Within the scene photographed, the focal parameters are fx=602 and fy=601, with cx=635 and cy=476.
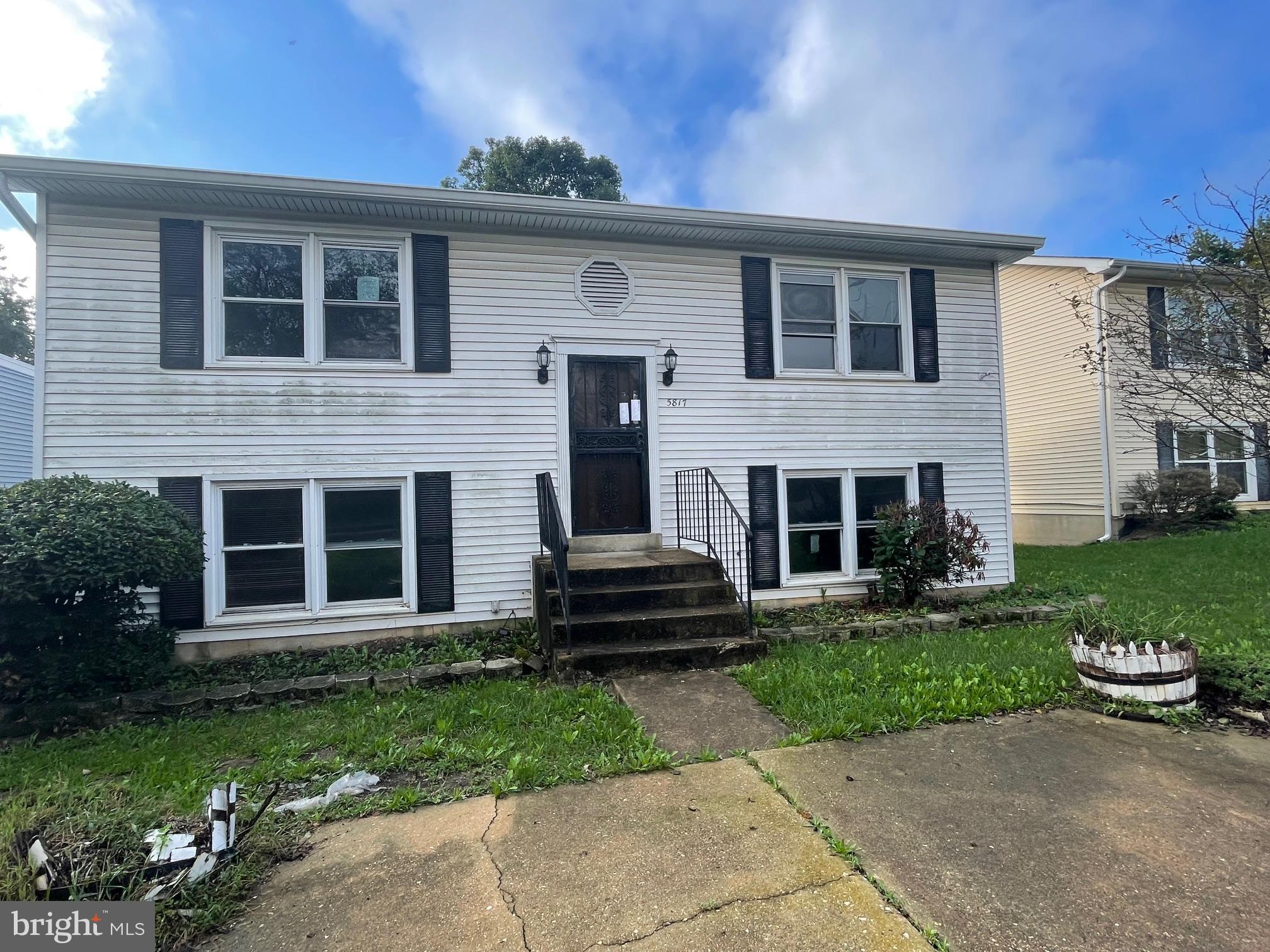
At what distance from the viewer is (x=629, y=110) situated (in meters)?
17.2

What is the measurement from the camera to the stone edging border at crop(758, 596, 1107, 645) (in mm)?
5660

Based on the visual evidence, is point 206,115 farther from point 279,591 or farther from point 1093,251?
point 1093,251

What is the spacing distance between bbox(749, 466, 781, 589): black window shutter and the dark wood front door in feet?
4.09

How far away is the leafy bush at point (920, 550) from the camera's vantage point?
658 centimetres

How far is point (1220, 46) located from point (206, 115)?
14.0 m

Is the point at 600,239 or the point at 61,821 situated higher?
the point at 600,239

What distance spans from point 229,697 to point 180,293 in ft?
12.3

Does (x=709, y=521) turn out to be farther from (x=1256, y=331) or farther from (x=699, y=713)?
(x=1256, y=331)

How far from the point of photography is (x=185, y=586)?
5527 millimetres

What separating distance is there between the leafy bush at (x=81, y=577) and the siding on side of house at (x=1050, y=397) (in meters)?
13.7

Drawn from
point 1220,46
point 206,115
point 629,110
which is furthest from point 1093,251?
point 206,115

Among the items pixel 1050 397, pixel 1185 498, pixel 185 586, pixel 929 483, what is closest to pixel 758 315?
pixel 929 483
